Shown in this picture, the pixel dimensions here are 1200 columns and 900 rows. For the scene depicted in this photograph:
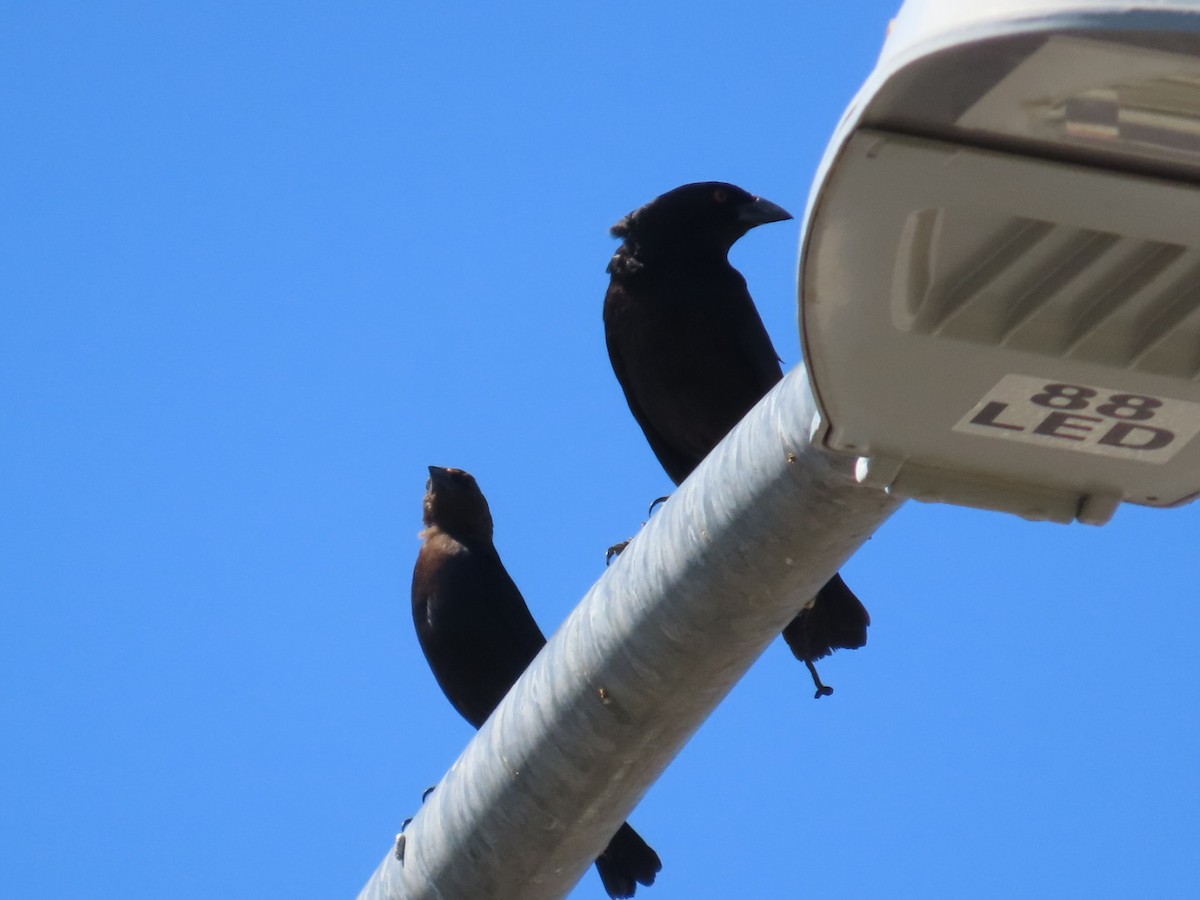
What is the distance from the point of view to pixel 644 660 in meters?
2.30

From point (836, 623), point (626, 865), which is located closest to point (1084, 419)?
point (836, 623)

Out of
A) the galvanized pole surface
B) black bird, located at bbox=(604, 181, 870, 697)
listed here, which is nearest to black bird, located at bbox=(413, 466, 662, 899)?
black bird, located at bbox=(604, 181, 870, 697)

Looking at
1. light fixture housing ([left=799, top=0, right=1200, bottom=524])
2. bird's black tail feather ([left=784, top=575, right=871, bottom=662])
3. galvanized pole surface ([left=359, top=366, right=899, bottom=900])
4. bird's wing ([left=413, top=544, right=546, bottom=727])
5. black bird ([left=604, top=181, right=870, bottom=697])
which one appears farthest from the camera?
bird's wing ([left=413, top=544, right=546, bottom=727])

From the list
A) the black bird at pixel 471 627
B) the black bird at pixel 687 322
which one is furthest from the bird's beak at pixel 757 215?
the black bird at pixel 471 627

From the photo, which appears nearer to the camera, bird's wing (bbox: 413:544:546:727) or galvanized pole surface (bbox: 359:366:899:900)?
galvanized pole surface (bbox: 359:366:899:900)

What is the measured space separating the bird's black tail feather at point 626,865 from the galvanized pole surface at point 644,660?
2.73 meters

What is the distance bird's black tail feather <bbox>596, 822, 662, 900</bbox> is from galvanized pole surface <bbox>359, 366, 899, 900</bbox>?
2726 mm

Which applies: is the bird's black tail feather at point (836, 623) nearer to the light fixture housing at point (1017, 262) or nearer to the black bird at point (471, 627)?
the light fixture housing at point (1017, 262)

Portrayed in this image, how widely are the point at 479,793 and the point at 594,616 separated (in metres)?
0.31

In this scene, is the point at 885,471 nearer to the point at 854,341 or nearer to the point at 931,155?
the point at 854,341

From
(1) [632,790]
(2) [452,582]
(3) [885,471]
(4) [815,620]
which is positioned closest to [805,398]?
(3) [885,471]

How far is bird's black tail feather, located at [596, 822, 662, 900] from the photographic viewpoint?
5.33 m

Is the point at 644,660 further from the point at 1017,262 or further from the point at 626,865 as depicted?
the point at 626,865

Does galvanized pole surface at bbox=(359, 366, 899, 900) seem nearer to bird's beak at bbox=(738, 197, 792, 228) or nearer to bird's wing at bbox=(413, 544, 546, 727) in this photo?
bird's beak at bbox=(738, 197, 792, 228)
